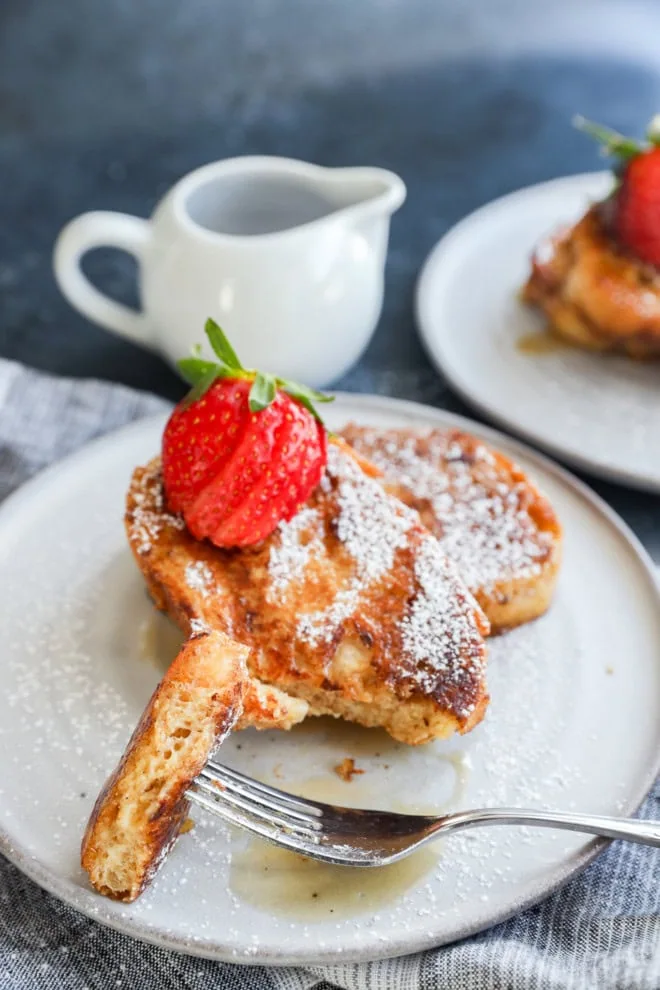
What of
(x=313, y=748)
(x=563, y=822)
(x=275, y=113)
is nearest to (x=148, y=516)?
(x=313, y=748)

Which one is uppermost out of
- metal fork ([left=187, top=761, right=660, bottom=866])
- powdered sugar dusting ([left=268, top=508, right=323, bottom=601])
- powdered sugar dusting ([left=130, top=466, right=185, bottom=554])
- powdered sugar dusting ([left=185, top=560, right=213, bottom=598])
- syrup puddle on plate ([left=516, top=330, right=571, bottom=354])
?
powdered sugar dusting ([left=268, top=508, right=323, bottom=601])

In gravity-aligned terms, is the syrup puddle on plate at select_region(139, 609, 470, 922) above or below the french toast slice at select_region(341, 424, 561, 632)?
below

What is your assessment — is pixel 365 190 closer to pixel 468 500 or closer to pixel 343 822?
pixel 468 500

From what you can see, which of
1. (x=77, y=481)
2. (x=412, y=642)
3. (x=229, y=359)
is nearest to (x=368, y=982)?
(x=412, y=642)

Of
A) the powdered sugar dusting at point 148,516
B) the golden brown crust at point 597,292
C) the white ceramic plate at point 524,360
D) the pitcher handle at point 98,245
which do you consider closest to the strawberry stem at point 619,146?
the golden brown crust at point 597,292

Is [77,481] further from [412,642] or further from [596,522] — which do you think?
[596,522]

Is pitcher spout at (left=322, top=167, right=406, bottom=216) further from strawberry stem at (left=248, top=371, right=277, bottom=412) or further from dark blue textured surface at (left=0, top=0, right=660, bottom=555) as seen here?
strawberry stem at (left=248, top=371, right=277, bottom=412)

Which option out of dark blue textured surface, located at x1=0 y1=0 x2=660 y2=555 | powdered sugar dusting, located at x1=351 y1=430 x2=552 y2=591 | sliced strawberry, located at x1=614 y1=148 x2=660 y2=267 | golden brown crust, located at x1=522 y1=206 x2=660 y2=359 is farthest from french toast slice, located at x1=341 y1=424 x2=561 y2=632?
sliced strawberry, located at x1=614 y1=148 x2=660 y2=267
